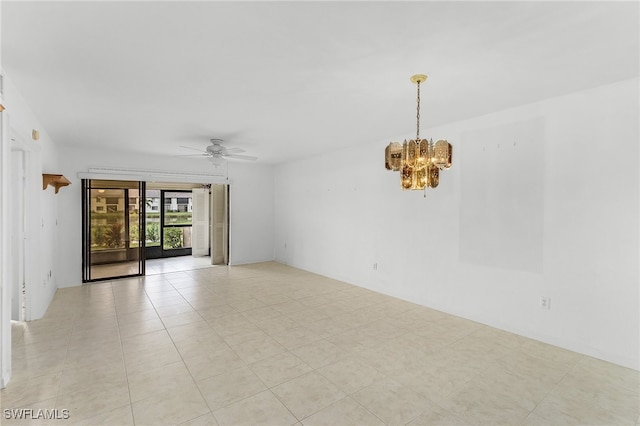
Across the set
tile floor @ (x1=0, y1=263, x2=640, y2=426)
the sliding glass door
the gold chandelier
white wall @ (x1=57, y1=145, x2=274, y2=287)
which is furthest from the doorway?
the gold chandelier

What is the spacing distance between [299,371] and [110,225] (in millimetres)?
5856

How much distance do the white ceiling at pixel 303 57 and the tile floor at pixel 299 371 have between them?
2.51m

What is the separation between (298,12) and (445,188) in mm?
3126

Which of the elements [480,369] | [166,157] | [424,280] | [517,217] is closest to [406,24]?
[517,217]

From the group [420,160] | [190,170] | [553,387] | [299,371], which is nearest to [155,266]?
[190,170]

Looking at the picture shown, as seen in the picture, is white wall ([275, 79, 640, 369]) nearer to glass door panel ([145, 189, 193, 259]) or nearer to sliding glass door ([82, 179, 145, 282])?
sliding glass door ([82, 179, 145, 282])

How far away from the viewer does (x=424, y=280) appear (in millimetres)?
4535

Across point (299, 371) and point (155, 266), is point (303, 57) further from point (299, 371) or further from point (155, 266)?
point (155, 266)

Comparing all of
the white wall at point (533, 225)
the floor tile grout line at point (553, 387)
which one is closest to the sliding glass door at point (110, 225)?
the white wall at point (533, 225)

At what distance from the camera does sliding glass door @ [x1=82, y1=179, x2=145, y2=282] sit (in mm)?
5906

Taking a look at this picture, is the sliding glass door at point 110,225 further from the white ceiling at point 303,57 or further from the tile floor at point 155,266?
the white ceiling at point 303,57

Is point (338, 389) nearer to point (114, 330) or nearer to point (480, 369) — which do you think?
point (480, 369)

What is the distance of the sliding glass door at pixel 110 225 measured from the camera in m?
5.91

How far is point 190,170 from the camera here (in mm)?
6992
